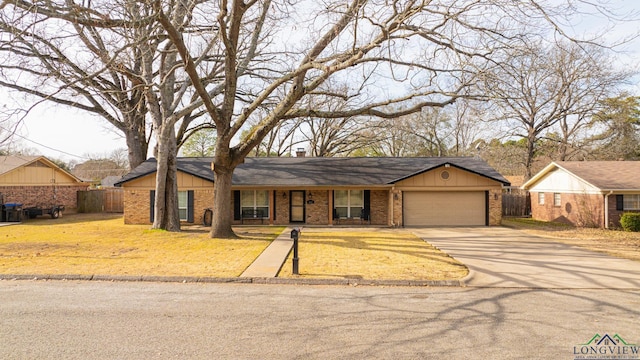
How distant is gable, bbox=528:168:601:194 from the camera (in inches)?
769

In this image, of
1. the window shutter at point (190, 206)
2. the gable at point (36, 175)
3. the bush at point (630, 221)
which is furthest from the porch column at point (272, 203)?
the bush at point (630, 221)

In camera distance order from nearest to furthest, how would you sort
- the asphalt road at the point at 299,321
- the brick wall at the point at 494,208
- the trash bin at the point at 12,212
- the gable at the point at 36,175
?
the asphalt road at the point at 299,321, the brick wall at the point at 494,208, the trash bin at the point at 12,212, the gable at the point at 36,175

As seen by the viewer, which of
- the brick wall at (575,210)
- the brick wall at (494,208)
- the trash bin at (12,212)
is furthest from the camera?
the trash bin at (12,212)

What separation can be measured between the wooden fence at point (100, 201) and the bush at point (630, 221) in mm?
28893

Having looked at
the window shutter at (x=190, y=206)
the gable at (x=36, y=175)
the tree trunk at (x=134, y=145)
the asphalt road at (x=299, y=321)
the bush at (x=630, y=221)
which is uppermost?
the tree trunk at (x=134, y=145)

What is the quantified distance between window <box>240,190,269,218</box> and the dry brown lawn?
12438 mm

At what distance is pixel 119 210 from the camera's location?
88.9 feet

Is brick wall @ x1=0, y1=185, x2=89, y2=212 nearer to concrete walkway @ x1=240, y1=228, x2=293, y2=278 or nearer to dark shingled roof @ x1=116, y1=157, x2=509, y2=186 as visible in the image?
dark shingled roof @ x1=116, y1=157, x2=509, y2=186

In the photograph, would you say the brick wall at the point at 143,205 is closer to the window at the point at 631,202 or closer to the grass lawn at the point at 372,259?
the grass lawn at the point at 372,259

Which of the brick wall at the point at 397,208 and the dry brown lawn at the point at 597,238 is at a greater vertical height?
the brick wall at the point at 397,208

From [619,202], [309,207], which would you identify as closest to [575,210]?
[619,202]

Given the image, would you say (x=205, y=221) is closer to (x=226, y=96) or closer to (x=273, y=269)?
(x=226, y=96)

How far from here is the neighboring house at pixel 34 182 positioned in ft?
73.8

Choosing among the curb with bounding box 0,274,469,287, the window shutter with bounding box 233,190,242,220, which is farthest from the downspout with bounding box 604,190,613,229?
the window shutter with bounding box 233,190,242,220
